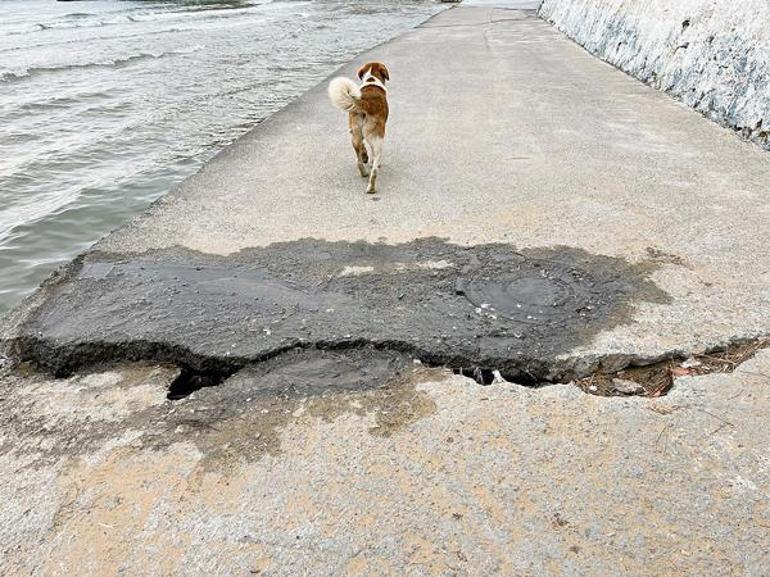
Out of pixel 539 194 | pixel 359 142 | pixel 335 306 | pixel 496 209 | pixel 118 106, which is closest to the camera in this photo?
pixel 335 306

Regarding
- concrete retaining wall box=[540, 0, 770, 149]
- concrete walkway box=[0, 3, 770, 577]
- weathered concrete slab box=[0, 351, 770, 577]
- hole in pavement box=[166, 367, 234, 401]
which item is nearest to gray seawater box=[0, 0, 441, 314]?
concrete walkway box=[0, 3, 770, 577]

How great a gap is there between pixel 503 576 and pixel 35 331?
9.68 feet

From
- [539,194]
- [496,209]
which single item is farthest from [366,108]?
[539,194]

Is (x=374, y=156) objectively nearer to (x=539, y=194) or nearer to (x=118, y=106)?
(x=539, y=194)

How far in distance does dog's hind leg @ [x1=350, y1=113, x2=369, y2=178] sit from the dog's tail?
6.5 inches

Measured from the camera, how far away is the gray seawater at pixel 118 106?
235 inches

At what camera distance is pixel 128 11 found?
3369cm

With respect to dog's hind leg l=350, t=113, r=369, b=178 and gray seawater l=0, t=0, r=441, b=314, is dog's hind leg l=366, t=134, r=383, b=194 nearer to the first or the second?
dog's hind leg l=350, t=113, r=369, b=178

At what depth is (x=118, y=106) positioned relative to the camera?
10727mm

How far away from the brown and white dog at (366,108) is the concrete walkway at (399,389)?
0.38m

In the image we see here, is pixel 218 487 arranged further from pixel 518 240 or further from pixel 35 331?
pixel 518 240

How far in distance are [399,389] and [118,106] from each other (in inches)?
389

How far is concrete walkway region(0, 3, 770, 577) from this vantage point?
223 centimetres

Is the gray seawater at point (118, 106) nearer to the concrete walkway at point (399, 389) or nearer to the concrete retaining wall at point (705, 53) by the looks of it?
the concrete walkway at point (399, 389)
